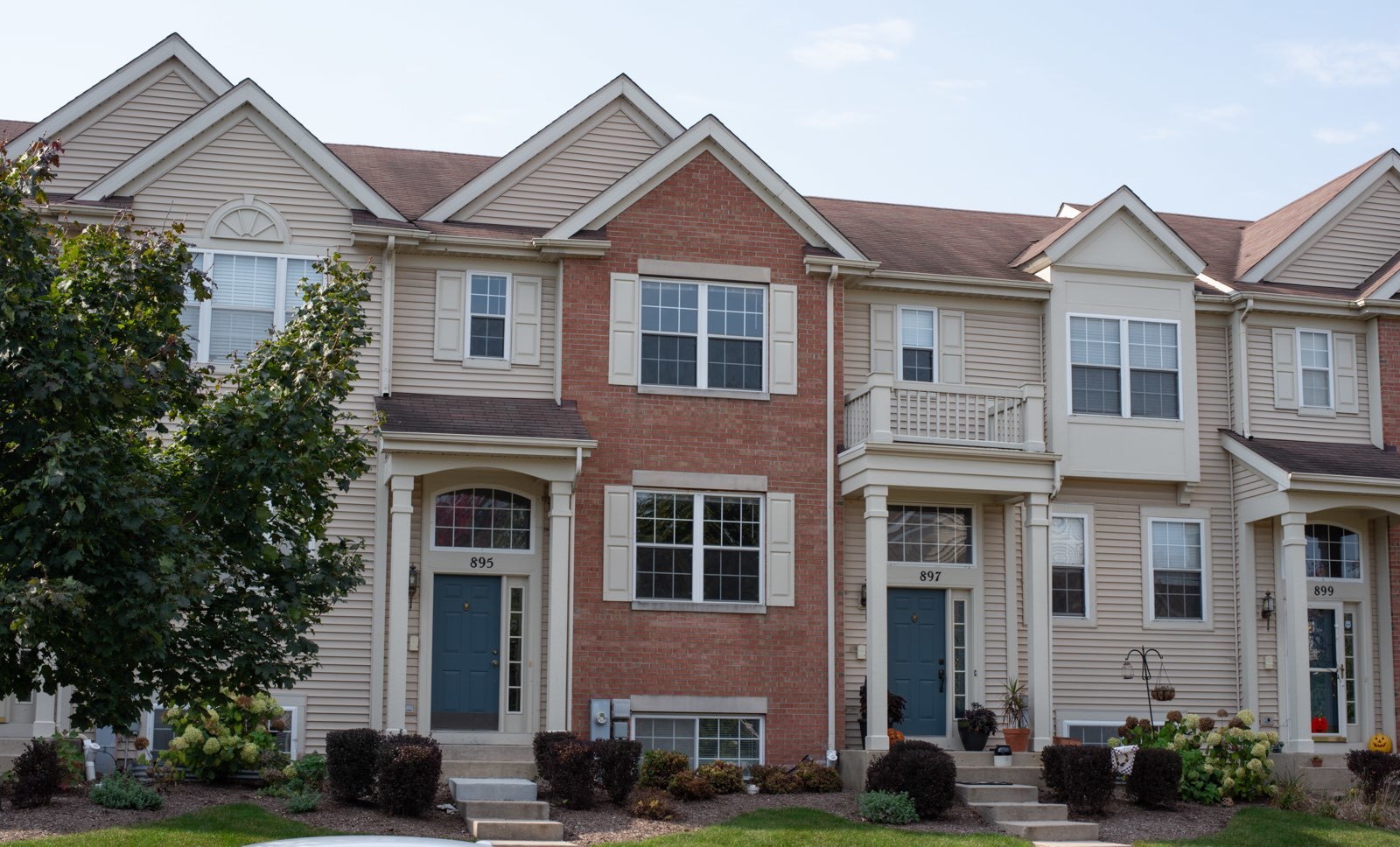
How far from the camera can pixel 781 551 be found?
21.2 m

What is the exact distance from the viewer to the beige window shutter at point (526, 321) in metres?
21.4

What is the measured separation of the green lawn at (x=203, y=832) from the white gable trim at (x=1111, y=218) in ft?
43.7

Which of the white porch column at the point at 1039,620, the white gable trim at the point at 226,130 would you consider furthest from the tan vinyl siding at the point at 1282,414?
the white gable trim at the point at 226,130

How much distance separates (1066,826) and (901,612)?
507cm

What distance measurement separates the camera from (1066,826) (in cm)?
1772

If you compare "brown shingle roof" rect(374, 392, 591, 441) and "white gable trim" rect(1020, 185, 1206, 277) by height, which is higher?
"white gable trim" rect(1020, 185, 1206, 277)

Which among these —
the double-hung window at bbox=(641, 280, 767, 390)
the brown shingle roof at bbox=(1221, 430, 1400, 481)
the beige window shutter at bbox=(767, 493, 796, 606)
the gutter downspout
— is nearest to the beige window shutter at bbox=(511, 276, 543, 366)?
the double-hung window at bbox=(641, 280, 767, 390)

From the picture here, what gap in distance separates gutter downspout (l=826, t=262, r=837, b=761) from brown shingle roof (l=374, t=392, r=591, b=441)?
3454mm

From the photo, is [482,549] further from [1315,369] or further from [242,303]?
[1315,369]

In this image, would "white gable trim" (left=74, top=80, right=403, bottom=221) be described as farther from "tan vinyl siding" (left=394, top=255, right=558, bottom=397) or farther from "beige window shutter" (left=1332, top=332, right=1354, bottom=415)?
"beige window shutter" (left=1332, top=332, right=1354, bottom=415)

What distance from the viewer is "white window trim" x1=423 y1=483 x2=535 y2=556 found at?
20672 mm

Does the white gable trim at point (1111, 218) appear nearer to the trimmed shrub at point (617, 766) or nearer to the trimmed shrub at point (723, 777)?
the trimmed shrub at point (723, 777)

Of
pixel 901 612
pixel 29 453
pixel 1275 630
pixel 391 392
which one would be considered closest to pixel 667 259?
pixel 391 392

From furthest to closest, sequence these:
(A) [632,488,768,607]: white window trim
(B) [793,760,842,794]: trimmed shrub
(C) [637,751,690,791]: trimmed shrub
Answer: (A) [632,488,768,607]: white window trim < (B) [793,760,842,794]: trimmed shrub < (C) [637,751,690,791]: trimmed shrub
